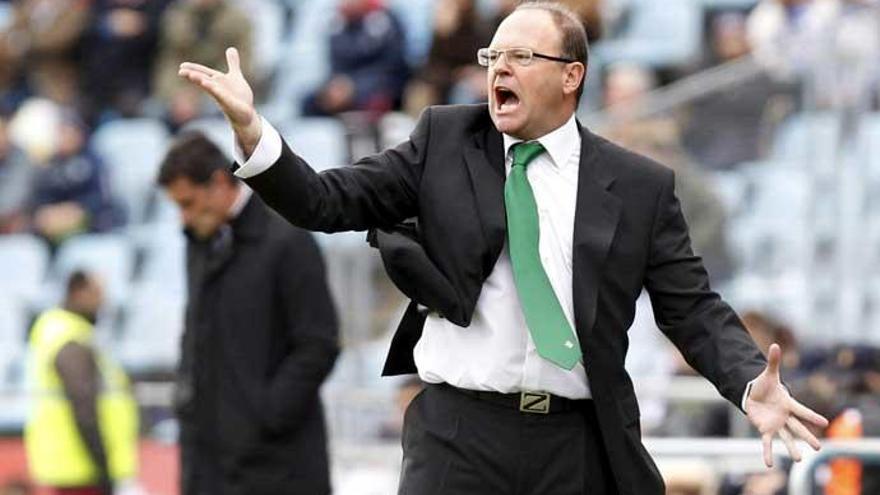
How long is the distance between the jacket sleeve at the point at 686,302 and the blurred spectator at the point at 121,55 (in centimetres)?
1169

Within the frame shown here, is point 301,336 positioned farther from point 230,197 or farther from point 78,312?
point 78,312

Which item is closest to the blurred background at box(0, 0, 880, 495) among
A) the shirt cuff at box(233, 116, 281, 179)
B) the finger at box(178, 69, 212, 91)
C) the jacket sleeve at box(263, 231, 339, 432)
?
the jacket sleeve at box(263, 231, 339, 432)

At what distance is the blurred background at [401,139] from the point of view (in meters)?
10.9

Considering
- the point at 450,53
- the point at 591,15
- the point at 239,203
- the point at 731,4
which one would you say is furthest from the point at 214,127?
the point at 239,203

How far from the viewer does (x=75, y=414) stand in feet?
37.5

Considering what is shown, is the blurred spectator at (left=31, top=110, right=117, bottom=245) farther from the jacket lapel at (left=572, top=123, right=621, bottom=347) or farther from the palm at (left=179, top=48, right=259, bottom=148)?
the palm at (left=179, top=48, right=259, bottom=148)

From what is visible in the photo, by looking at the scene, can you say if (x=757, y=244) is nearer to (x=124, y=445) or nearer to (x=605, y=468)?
(x=124, y=445)

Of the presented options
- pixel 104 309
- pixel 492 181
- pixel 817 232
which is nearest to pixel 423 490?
pixel 492 181

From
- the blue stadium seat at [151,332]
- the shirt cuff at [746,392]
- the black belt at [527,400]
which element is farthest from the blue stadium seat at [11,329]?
the shirt cuff at [746,392]

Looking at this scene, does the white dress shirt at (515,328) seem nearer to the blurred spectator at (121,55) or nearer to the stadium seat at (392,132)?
the stadium seat at (392,132)

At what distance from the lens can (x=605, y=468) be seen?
5.86m

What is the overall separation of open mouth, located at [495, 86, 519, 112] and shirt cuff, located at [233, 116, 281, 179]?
0.68m

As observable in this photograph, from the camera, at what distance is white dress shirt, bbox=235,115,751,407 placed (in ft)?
18.8

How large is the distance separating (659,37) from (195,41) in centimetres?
387
